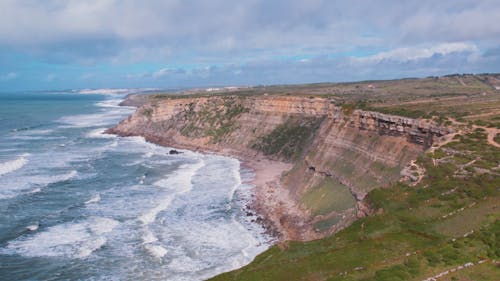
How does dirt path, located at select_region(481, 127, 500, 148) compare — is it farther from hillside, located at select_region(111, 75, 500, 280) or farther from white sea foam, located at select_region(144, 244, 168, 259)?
white sea foam, located at select_region(144, 244, 168, 259)

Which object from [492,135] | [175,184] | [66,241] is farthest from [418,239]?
[175,184]

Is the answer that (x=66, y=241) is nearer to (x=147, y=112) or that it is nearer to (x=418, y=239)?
(x=418, y=239)

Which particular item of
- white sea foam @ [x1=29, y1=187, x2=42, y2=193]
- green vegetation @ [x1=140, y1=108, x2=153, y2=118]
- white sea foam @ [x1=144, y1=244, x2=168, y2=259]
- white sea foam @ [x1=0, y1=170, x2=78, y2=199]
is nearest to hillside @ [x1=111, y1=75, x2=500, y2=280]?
white sea foam @ [x1=144, y1=244, x2=168, y2=259]

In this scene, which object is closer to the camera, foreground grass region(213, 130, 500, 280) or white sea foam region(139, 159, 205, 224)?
foreground grass region(213, 130, 500, 280)

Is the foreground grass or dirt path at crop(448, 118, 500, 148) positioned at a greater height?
dirt path at crop(448, 118, 500, 148)

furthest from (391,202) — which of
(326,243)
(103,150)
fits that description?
(103,150)

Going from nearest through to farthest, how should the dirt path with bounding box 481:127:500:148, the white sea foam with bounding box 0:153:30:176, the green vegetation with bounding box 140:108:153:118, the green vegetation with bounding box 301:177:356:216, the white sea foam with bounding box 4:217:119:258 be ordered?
the white sea foam with bounding box 4:217:119:258 → the dirt path with bounding box 481:127:500:148 → the green vegetation with bounding box 301:177:356:216 → the white sea foam with bounding box 0:153:30:176 → the green vegetation with bounding box 140:108:153:118

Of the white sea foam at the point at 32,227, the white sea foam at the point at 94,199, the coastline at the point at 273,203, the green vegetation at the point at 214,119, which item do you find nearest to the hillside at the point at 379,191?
the coastline at the point at 273,203
